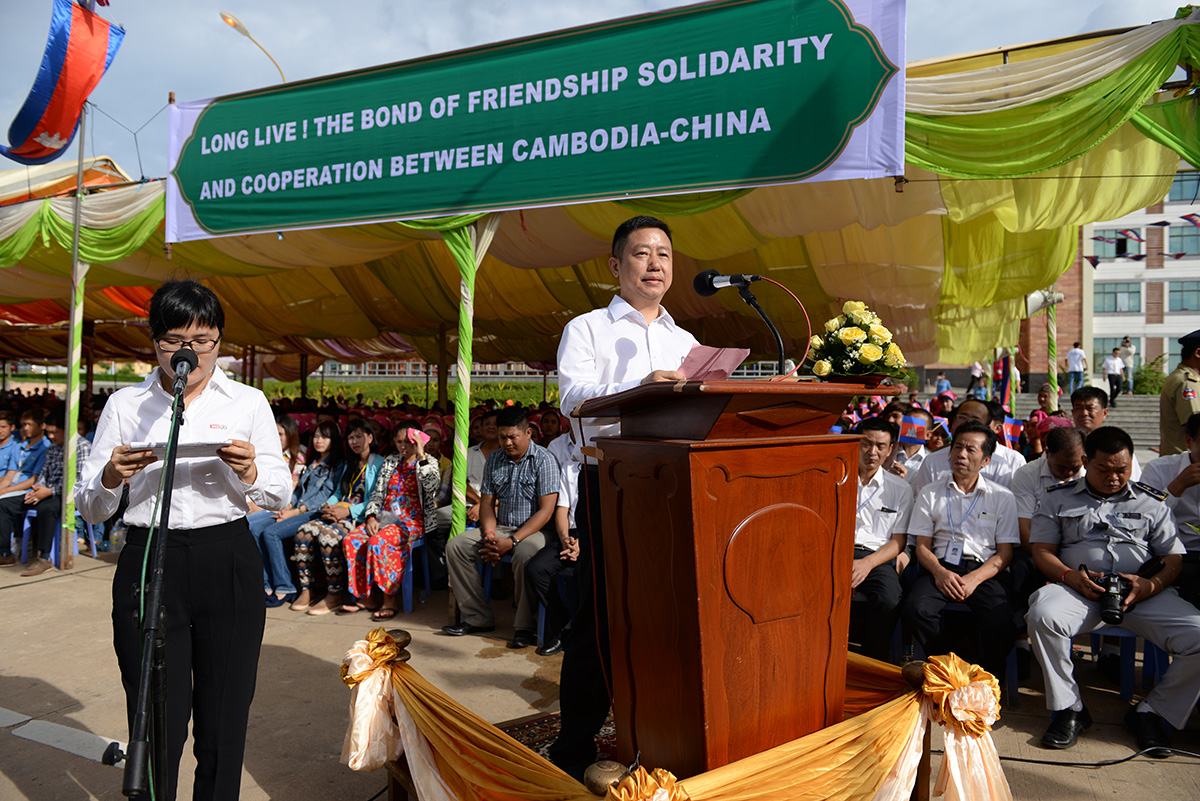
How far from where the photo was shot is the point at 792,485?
162 cm

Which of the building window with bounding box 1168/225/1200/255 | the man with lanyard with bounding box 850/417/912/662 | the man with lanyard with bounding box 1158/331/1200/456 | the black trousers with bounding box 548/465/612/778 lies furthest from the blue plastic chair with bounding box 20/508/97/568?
the building window with bounding box 1168/225/1200/255

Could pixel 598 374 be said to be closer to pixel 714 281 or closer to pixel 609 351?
pixel 609 351

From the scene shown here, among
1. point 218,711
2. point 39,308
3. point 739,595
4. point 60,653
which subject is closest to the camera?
point 739,595

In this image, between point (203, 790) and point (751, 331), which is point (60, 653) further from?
point (751, 331)

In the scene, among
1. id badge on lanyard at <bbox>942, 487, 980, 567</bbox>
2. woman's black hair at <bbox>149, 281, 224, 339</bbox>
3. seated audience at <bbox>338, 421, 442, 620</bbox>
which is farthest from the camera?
seated audience at <bbox>338, 421, 442, 620</bbox>

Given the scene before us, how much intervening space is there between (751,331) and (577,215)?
5971 millimetres

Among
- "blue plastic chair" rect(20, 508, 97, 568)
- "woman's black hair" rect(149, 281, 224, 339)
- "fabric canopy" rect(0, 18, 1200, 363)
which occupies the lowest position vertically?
"blue plastic chair" rect(20, 508, 97, 568)

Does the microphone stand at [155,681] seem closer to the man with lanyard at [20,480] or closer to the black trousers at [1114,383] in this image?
the man with lanyard at [20,480]

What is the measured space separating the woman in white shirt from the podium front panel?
110 centimetres

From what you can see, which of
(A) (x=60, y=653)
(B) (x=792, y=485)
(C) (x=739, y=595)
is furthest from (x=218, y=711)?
(A) (x=60, y=653)

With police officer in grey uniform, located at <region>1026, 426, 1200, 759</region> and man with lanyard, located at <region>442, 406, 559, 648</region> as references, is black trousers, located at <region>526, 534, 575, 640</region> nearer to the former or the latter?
man with lanyard, located at <region>442, 406, 559, 648</region>

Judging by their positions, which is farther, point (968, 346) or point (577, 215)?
point (968, 346)

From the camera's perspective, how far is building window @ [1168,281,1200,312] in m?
31.2

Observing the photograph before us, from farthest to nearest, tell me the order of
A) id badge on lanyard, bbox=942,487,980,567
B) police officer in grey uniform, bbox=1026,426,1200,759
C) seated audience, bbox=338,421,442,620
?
seated audience, bbox=338,421,442,620 → id badge on lanyard, bbox=942,487,980,567 → police officer in grey uniform, bbox=1026,426,1200,759
